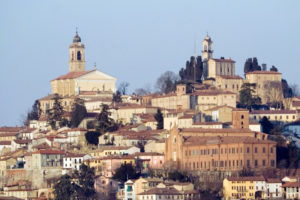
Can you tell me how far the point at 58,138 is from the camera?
8331cm

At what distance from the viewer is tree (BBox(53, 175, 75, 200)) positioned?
69.7m

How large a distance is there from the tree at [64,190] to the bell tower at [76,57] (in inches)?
1256

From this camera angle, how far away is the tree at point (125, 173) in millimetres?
72250

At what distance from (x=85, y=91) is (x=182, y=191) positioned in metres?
29.5

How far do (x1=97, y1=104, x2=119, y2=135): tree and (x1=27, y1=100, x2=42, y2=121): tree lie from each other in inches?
472

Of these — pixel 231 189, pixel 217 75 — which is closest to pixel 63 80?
pixel 217 75

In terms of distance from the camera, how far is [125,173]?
72.4 m

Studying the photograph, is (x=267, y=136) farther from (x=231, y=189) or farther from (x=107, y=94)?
(x=107, y=94)

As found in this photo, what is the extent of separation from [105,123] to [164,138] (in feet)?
18.7

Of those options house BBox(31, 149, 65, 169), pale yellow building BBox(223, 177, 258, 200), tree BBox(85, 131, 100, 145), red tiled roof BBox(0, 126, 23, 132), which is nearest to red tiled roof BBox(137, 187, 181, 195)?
pale yellow building BBox(223, 177, 258, 200)

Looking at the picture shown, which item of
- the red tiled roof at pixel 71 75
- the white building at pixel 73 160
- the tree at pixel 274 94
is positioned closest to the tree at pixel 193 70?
the tree at pixel 274 94

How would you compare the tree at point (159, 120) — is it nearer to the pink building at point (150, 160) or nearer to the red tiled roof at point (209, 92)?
the red tiled roof at point (209, 92)

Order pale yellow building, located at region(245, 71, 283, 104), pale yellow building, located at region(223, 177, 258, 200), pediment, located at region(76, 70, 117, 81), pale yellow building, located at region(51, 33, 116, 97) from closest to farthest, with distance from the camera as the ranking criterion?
pale yellow building, located at region(223, 177, 258, 200) → pale yellow building, located at region(245, 71, 283, 104) → pale yellow building, located at region(51, 33, 116, 97) → pediment, located at region(76, 70, 117, 81)

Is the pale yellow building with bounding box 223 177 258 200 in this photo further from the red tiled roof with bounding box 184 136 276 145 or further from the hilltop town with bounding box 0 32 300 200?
the red tiled roof with bounding box 184 136 276 145
